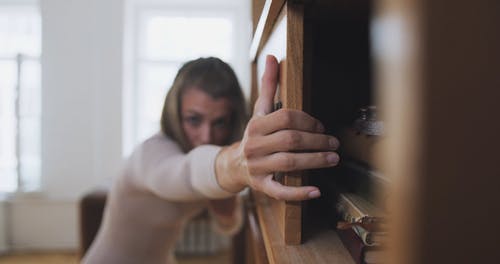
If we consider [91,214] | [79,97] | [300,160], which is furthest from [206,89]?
[79,97]

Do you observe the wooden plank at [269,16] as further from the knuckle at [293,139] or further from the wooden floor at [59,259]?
the wooden floor at [59,259]

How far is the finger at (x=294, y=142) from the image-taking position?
22cm

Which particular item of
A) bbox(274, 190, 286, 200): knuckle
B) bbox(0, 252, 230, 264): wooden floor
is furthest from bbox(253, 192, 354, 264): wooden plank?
bbox(0, 252, 230, 264): wooden floor

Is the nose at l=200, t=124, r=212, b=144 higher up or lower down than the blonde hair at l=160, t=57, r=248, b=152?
lower down

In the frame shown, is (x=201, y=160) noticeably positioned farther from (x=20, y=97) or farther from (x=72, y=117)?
(x=20, y=97)

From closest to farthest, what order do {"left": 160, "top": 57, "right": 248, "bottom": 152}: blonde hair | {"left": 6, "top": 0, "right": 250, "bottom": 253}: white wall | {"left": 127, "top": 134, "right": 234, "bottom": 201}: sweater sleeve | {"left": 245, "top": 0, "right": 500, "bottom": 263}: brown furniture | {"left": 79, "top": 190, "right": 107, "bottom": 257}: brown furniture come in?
1. {"left": 245, "top": 0, "right": 500, "bottom": 263}: brown furniture
2. {"left": 127, "top": 134, "right": 234, "bottom": 201}: sweater sleeve
3. {"left": 160, "top": 57, "right": 248, "bottom": 152}: blonde hair
4. {"left": 79, "top": 190, "right": 107, "bottom": 257}: brown furniture
5. {"left": 6, "top": 0, "right": 250, "bottom": 253}: white wall

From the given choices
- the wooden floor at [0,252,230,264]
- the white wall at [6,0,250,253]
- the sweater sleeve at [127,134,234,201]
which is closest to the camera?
the sweater sleeve at [127,134,234,201]

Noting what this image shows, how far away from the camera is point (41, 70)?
1.52m

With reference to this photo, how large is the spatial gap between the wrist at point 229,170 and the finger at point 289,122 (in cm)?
9

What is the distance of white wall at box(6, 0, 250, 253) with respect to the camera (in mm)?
1497

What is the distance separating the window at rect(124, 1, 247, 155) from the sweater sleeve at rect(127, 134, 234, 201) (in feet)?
1.17

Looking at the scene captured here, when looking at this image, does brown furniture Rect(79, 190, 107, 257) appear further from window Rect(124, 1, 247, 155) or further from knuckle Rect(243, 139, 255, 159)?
knuckle Rect(243, 139, 255, 159)

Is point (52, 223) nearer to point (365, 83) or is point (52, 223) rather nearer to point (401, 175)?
point (365, 83)

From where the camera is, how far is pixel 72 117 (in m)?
→ 1.55
